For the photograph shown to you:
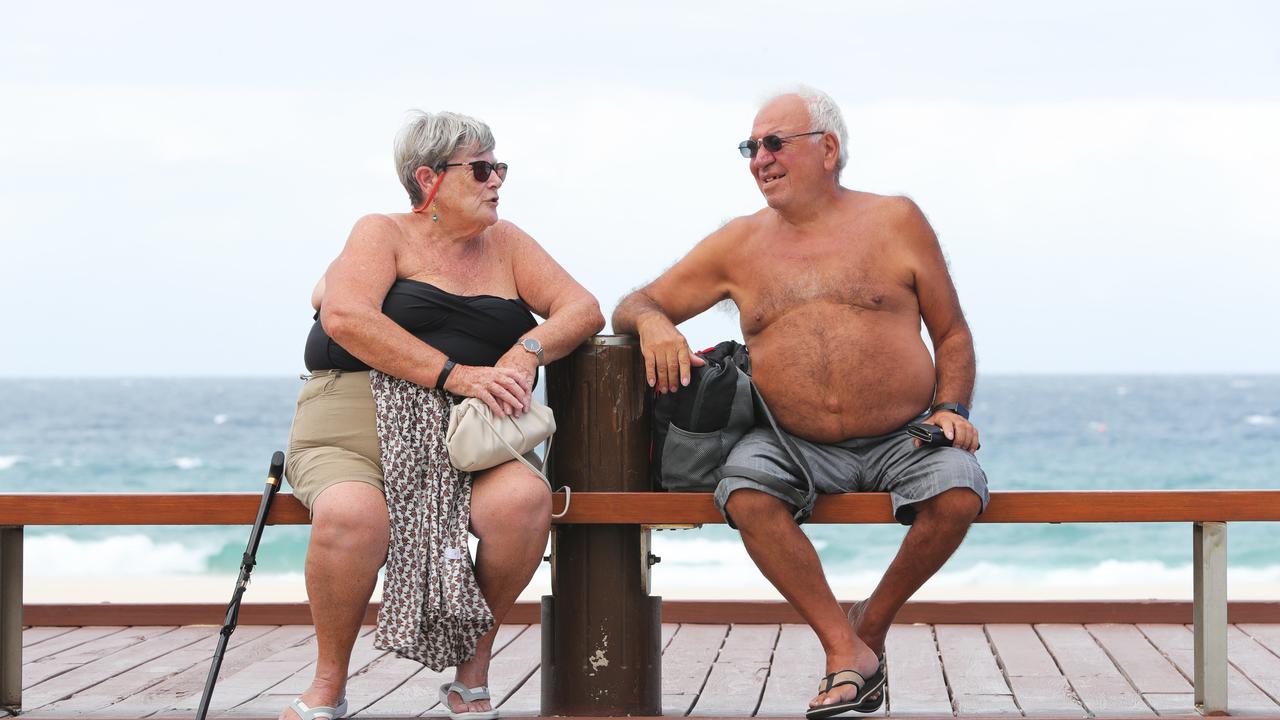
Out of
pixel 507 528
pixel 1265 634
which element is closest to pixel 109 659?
pixel 507 528

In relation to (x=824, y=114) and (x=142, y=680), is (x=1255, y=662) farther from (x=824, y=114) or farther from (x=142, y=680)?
(x=142, y=680)

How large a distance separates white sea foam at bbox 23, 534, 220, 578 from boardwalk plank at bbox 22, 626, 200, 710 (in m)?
11.0

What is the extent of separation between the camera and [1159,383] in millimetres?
49500

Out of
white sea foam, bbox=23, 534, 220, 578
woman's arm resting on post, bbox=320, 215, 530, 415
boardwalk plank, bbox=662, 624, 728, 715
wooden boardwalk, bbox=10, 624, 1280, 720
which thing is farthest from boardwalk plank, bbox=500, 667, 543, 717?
white sea foam, bbox=23, 534, 220, 578

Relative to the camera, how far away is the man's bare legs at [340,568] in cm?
301

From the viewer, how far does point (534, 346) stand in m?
3.21

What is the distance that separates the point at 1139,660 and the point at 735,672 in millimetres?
1134

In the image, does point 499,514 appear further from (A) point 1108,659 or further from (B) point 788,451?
(A) point 1108,659

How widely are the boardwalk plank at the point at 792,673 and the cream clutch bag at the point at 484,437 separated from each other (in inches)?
34.4

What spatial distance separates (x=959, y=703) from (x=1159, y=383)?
161 ft

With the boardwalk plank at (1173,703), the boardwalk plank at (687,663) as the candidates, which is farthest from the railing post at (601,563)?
the boardwalk plank at (1173,703)

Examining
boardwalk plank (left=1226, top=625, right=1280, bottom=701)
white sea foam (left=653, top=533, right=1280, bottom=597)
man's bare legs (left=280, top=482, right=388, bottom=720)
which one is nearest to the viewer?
man's bare legs (left=280, top=482, right=388, bottom=720)

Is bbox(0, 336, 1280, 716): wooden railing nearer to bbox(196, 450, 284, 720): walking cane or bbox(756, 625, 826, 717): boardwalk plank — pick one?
bbox(196, 450, 284, 720): walking cane

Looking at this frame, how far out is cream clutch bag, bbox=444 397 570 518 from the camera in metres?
3.05
